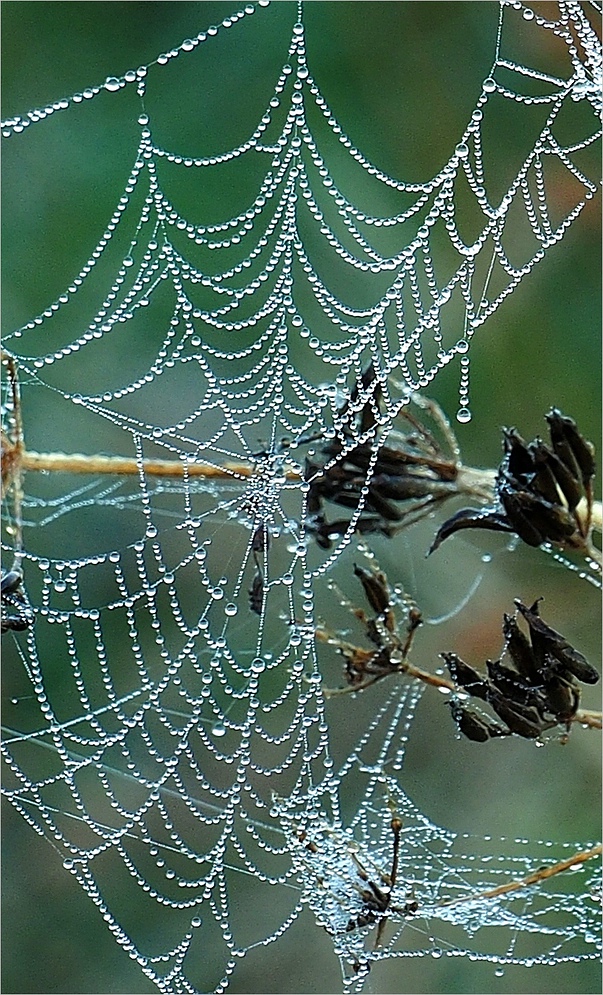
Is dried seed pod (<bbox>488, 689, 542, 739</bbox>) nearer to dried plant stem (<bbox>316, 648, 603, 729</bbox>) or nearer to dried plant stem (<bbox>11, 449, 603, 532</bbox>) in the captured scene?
dried plant stem (<bbox>316, 648, 603, 729</bbox>)

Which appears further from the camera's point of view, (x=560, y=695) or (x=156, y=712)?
(x=156, y=712)

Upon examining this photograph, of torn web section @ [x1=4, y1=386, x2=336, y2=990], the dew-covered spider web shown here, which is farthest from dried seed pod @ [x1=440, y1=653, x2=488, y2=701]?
torn web section @ [x1=4, y1=386, x2=336, y2=990]

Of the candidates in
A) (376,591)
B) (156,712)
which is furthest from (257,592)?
(156,712)

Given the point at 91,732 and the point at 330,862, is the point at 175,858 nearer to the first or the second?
the point at 91,732

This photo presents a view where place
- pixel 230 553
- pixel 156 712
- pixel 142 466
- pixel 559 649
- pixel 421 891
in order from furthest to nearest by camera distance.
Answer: pixel 230 553 < pixel 156 712 < pixel 421 891 < pixel 142 466 < pixel 559 649

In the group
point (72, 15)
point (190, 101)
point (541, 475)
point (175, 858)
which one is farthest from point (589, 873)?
point (72, 15)

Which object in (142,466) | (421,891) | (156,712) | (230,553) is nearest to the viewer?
(142,466)

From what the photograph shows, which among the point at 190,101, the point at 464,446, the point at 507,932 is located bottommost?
the point at 507,932

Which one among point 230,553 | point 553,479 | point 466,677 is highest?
point 230,553

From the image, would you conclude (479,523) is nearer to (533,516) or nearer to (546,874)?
(533,516)

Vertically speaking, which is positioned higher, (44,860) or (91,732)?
(91,732)

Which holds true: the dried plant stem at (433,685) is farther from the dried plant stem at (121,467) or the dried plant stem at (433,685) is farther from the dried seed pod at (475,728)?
the dried plant stem at (121,467)
